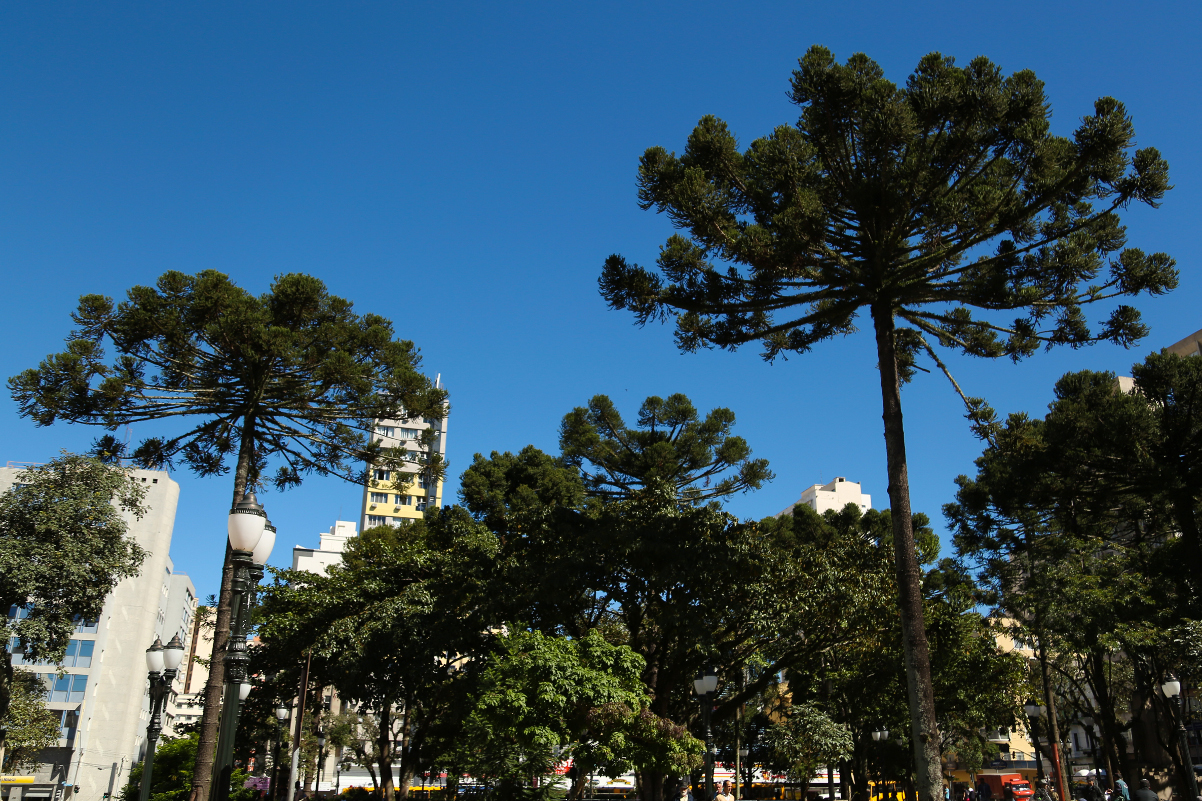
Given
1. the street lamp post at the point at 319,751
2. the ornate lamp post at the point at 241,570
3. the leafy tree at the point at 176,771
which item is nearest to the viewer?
the ornate lamp post at the point at 241,570

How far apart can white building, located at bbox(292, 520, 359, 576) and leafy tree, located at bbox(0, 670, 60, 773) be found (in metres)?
37.4

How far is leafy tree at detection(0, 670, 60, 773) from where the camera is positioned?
2819 centimetres

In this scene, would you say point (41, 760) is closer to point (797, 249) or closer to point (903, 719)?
point (903, 719)

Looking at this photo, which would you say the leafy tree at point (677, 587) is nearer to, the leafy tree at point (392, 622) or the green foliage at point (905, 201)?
the leafy tree at point (392, 622)

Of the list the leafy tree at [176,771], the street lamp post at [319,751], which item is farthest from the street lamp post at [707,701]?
the leafy tree at [176,771]

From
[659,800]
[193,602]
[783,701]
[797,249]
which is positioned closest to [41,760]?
[193,602]

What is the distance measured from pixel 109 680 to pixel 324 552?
101ft

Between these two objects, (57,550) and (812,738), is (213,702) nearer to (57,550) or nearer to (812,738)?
(57,550)

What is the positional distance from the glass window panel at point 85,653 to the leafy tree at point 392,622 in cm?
3059

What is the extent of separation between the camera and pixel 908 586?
39.0 ft

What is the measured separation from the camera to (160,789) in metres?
29.4

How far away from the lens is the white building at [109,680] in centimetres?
4559

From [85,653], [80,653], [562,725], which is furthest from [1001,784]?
[80,653]

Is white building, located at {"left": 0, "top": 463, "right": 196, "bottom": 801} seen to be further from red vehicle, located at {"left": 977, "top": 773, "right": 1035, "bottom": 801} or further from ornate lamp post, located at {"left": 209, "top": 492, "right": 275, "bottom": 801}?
red vehicle, located at {"left": 977, "top": 773, "right": 1035, "bottom": 801}
